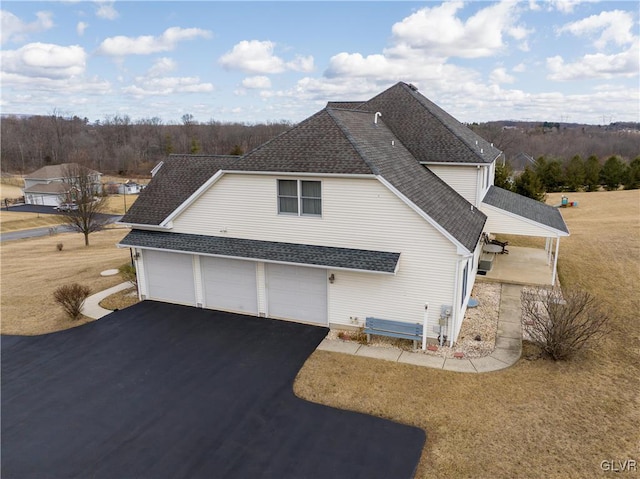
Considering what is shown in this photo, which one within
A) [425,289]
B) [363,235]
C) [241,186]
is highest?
[241,186]

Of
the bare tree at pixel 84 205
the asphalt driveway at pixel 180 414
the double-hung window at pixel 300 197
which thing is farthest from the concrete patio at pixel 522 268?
the bare tree at pixel 84 205

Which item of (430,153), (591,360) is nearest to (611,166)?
(430,153)

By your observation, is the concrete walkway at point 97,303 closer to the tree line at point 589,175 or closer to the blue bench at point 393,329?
the blue bench at point 393,329

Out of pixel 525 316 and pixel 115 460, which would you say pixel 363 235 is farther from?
pixel 115 460

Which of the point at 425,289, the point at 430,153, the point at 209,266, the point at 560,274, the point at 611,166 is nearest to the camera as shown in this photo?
the point at 425,289

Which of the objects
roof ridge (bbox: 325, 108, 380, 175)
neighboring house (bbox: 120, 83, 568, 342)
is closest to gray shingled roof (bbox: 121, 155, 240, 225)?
neighboring house (bbox: 120, 83, 568, 342)

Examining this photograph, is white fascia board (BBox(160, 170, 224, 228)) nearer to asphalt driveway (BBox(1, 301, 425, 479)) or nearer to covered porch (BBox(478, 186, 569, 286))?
asphalt driveway (BBox(1, 301, 425, 479))

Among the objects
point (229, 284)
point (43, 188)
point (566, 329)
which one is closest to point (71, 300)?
point (229, 284)

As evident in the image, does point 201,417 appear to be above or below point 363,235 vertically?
below
